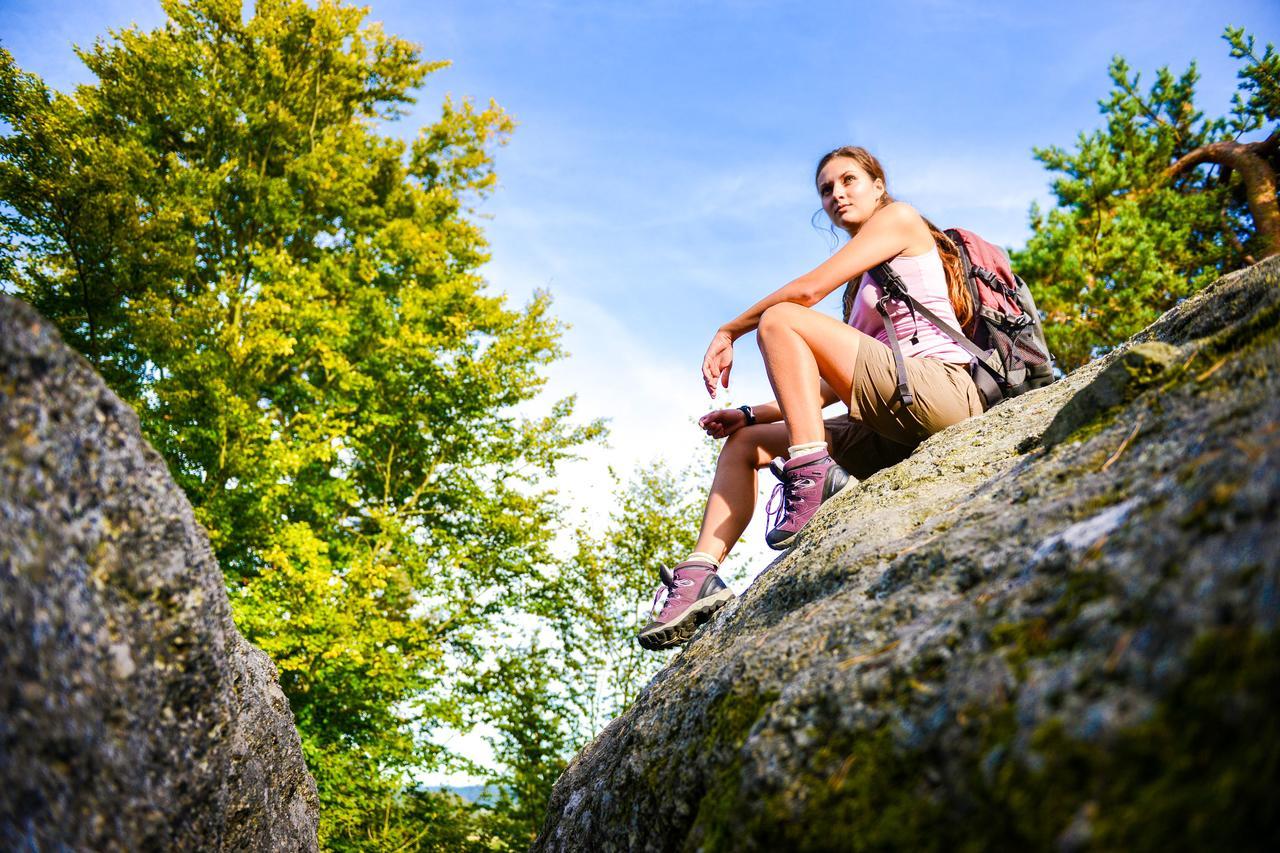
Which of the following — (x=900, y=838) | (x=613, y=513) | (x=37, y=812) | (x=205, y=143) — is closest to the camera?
(x=900, y=838)

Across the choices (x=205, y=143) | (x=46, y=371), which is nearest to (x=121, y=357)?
(x=205, y=143)

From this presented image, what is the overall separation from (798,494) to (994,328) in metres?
1.38

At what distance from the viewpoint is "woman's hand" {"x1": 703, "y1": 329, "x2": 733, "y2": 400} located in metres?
3.62

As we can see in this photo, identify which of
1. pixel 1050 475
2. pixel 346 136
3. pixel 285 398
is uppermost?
pixel 346 136

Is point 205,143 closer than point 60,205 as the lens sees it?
No

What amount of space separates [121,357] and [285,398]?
2.42 m

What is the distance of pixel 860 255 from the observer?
11.4 feet

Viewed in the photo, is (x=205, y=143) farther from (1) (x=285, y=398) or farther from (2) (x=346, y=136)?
(1) (x=285, y=398)

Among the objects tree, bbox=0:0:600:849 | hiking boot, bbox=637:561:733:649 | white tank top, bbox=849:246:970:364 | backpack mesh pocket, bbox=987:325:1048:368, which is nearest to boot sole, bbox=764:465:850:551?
hiking boot, bbox=637:561:733:649

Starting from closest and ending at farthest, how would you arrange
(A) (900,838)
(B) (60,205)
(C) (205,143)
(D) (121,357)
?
(A) (900,838) < (B) (60,205) < (D) (121,357) < (C) (205,143)

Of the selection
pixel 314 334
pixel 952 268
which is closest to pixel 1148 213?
pixel 952 268

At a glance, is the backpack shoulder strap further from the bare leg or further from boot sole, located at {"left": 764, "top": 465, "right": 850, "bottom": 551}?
boot sole, located at {"left": 764, "top": 465, "right": 850, "bottom": 551}

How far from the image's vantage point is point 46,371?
1.38 m

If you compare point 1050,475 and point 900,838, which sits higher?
point 1050,475
